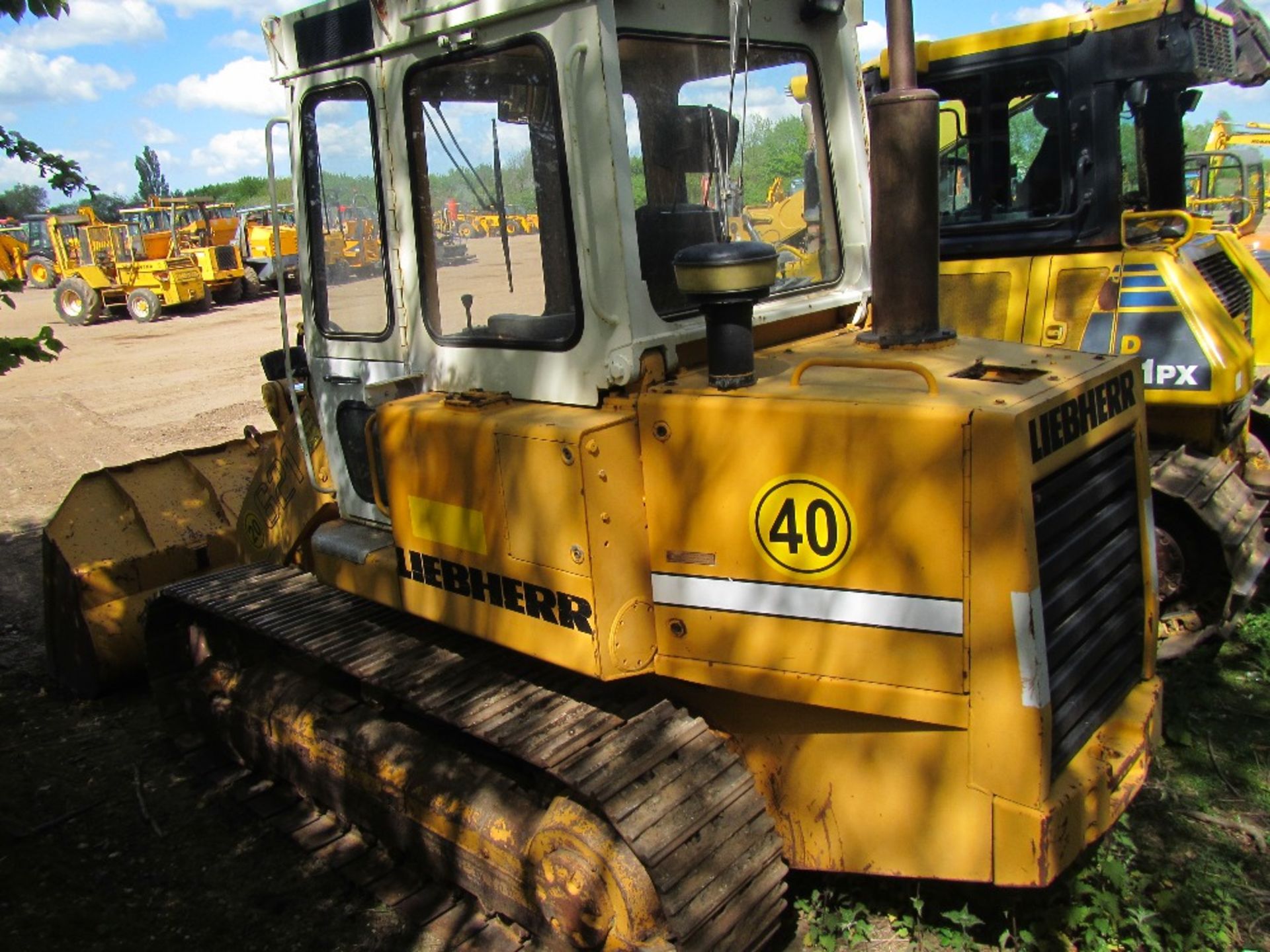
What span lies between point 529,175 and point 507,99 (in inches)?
9.0

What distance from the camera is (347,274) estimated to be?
3623mm

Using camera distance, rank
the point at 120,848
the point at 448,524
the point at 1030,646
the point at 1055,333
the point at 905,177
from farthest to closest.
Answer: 1. the point at 1055,333
2. the point at 120,848
3. the point at 448,524
4. the point at 905,177
5. the point at 1030,646

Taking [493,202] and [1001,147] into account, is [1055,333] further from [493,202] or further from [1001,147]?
[493,202]

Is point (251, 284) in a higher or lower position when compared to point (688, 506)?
higher

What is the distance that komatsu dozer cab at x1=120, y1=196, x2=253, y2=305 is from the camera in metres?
24.8

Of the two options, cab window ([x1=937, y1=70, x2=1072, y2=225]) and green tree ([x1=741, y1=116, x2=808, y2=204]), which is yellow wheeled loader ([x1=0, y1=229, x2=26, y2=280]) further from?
green tree ([x1=741, y1=116, x2=808, y2=204])

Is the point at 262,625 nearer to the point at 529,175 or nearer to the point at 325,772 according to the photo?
the point at 325,772

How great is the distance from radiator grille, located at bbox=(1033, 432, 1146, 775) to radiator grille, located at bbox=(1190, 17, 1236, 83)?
339 cm

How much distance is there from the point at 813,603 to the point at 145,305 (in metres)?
24.1

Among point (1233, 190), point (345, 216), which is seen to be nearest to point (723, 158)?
point (345, 216)

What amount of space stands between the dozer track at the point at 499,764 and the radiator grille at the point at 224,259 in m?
22.4

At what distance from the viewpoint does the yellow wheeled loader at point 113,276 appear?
23.6 m

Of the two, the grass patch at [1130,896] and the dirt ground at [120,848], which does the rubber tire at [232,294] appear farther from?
the grass patch at [1130,896]

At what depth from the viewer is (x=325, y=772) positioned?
390 centimetres
